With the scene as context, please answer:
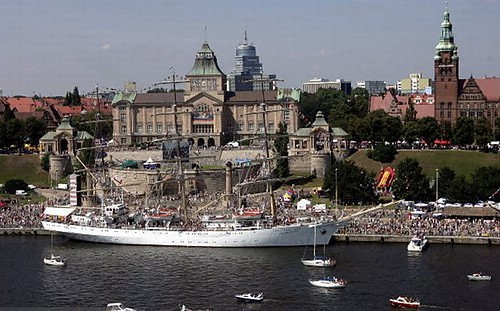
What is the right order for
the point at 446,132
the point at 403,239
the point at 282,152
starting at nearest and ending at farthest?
the point at 403,239 → the point at 282,152 → the point at 446,132

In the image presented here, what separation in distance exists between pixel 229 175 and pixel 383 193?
19112 millimetres

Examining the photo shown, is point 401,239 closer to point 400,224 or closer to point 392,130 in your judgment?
point 400,224

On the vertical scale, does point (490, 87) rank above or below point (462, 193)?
above

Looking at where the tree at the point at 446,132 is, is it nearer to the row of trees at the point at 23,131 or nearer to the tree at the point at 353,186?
the tree at the point at 353,186

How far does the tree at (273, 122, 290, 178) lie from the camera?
11388cm

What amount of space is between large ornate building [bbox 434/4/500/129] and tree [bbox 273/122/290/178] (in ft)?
88.3

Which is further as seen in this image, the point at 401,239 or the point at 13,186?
A: the point at 13,186

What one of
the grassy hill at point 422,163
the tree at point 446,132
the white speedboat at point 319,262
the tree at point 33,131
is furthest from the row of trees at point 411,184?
the tree at point 33,131

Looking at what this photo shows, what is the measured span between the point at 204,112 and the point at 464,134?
47.9m

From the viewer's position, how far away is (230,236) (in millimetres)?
83375

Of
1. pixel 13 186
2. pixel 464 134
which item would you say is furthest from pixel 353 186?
pixel 13 186

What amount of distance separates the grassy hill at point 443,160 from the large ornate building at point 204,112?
3052 centimetres

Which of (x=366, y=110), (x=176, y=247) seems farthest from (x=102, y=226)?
(x=366, y=110)

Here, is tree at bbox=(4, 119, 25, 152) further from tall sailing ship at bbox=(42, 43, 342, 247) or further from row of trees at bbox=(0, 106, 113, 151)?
tall sailing ship at bbox=(42, 43, 342, 247)
